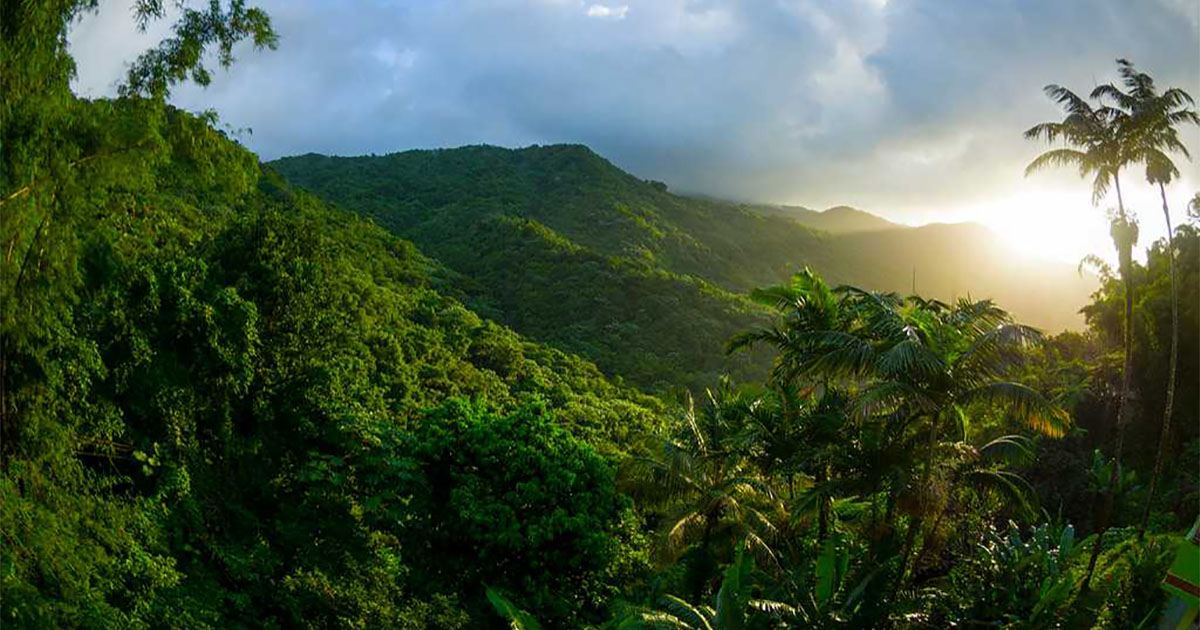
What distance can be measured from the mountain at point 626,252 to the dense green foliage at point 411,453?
22.0m

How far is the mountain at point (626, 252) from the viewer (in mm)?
50438

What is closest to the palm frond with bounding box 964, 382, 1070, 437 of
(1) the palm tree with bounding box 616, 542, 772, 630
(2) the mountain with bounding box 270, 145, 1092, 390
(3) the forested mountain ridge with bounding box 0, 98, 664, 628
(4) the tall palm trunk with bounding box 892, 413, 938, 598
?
(4) the tall palm trunk with bounding box 892, 413, 938, 598

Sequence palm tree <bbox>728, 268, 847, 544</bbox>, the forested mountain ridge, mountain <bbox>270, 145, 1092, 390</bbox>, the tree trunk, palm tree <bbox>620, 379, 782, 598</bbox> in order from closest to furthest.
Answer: the forested mountain ridge
the tree trunk
palm tree <bbox>728, 268, 847, 544</bbox>
palm tree <bbox>620, 379, 782, 598</bbox>
mountain <bbox>270, 145, 1092, 390</bbox>

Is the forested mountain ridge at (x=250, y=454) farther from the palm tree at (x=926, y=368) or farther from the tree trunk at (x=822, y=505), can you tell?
the palm tree at (x=926, y=368)

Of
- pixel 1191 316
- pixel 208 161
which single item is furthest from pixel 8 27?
pixel 1191 316

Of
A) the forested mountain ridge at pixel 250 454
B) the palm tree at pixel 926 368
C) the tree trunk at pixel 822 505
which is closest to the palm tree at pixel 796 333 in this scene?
the tree trunk at pixel 822 505

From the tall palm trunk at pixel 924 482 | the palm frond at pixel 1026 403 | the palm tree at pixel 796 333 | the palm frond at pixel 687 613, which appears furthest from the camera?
the palm tree at pixel 796 333

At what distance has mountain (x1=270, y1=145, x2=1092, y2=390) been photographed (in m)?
50.4

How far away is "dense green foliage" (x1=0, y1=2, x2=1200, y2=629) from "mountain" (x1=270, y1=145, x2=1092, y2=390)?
72.2 feet

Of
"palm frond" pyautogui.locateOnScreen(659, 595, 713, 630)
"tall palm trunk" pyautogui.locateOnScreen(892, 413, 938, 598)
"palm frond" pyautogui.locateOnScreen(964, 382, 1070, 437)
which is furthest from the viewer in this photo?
"tall palm trunk" pyautogui.locateOnScreen(892, 413, 938, 598)

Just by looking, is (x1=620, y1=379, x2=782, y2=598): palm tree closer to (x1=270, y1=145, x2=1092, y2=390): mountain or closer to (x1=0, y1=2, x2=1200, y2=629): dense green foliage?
(x1=0, y1=2, x2=1200, y2=629): dense green foliage

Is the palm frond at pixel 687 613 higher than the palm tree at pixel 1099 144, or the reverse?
the palm tree at pixel 1099 144

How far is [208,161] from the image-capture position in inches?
414

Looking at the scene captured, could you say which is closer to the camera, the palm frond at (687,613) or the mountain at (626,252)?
the palm frond at (687,613)
